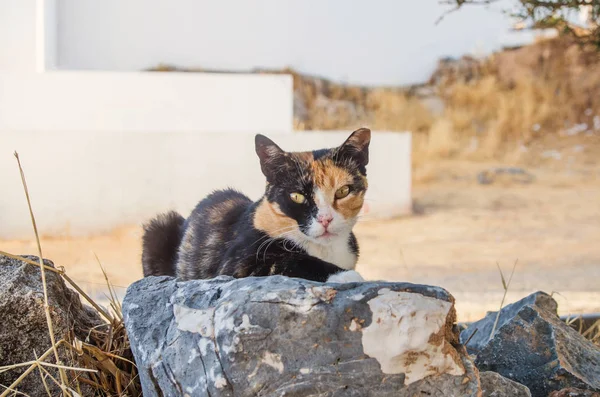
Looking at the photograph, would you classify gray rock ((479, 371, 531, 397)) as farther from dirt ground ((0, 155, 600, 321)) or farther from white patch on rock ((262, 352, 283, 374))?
dirt ground ((0, 155, 600, 321))

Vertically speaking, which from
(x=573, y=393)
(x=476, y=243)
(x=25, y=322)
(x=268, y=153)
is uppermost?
(x=268, y=153)

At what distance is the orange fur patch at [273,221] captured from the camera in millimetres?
Answer: 1679

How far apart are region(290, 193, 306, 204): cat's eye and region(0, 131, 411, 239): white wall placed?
5.27 meters

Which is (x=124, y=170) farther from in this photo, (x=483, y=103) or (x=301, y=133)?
(x=483, y=103)

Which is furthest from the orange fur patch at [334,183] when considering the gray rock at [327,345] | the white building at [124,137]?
the white building at [124,137]

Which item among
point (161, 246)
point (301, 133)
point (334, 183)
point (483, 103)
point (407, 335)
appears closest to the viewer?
point (407, 335)

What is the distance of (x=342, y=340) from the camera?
1.17 meters

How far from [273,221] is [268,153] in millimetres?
168

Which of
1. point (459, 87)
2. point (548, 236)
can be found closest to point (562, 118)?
point (459, 87)

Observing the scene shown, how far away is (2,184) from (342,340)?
21.2 feet

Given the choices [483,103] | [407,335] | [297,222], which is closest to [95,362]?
[297,222]

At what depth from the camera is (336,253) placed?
177 centimetres

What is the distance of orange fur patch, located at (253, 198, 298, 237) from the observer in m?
1.68

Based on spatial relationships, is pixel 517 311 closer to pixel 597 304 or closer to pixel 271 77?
pixel 597 304
